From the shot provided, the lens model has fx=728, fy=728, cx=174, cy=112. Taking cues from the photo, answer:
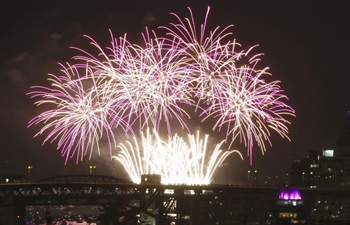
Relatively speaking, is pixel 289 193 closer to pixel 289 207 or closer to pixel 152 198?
pixel 289 207

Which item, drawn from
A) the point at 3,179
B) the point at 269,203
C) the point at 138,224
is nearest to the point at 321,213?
the point at 269,203

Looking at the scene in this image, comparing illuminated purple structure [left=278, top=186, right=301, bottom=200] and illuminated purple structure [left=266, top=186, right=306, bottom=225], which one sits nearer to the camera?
illuminated purple structure [left=266, top=186, right=306, bottom=225]

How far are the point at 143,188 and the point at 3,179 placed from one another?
49.6 meters

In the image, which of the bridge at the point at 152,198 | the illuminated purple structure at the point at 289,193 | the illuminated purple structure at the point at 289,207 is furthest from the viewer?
the bridge at the point at 152,198

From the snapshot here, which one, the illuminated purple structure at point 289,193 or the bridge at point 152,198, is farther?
the bridge at point 152,198

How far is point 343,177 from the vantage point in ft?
638

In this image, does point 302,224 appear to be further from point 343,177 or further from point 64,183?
point 343,177

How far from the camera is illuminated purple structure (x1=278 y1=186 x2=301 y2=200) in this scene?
130 metres

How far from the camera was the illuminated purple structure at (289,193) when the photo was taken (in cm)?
13012

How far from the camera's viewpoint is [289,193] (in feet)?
428

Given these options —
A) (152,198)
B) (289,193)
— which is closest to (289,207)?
(289,193)

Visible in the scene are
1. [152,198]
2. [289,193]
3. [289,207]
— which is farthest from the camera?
[152,198]

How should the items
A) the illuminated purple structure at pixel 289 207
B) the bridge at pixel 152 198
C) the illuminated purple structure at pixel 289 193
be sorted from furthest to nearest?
the bridge at pixel 152 198
the illuminated purple structure at pixel 289 193
the illuminated purple structure at pixel 289 207

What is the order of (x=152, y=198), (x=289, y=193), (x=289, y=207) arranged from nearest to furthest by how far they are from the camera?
(x=289, y=207) < (x=289, y=193) < (x=152, y=198)
